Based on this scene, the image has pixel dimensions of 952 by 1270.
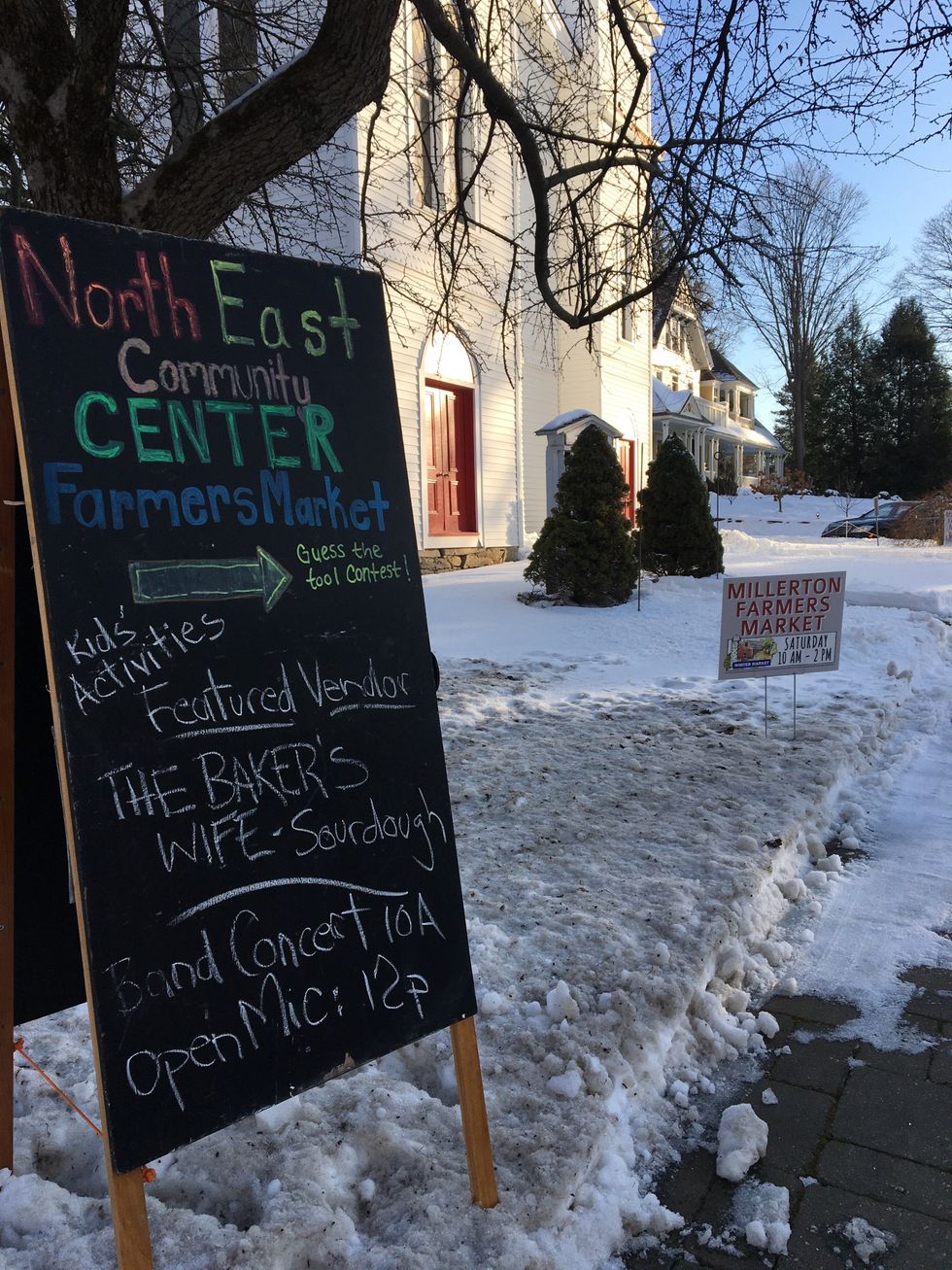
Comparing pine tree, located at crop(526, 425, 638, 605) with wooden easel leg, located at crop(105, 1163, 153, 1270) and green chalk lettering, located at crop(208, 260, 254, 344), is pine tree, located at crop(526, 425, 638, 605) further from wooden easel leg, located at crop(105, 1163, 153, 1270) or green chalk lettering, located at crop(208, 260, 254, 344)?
wooden easel leg, located at crop(105, 1163, 153, 1270)

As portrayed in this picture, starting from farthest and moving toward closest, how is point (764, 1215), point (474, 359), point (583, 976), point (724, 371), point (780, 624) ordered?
point (724, 371) → point (474, 359) → point (780, 624) → point (583, 976) → point (764, 1215)

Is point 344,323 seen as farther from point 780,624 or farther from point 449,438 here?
point 449,438

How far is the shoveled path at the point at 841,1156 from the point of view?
79.8 inches

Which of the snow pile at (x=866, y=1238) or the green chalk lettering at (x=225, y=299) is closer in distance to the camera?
the green chalk lettering at (x=225, y=299)

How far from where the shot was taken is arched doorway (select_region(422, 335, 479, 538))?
1357cm

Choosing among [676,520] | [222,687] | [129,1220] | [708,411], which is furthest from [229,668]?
[708,411]

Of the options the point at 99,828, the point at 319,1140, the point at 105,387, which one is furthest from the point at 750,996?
the point at 105,387

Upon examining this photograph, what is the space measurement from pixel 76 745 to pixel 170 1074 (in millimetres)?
626

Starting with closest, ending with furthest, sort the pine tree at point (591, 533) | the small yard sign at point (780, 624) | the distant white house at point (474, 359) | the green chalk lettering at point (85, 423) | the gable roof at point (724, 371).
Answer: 1. the green chalk lettering at point (85, 423)
2. the small yard sign at point (780, 624)
3. the pine tree at point (591, 533)
4. the distant white house at point (474, 359)
5. the gable roof at point (724, 371)

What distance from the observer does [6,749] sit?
1944 millimetres

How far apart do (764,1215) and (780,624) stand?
4114 mm

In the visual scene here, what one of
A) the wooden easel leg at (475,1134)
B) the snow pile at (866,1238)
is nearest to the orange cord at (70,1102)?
the wooden easel leg at (475,1134)

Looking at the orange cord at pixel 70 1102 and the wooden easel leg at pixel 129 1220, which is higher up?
the wooden easel leg at pixel 129 1220

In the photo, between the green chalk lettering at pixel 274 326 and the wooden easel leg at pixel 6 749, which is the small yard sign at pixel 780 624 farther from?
the wooden easel leg at pixel 6 749
